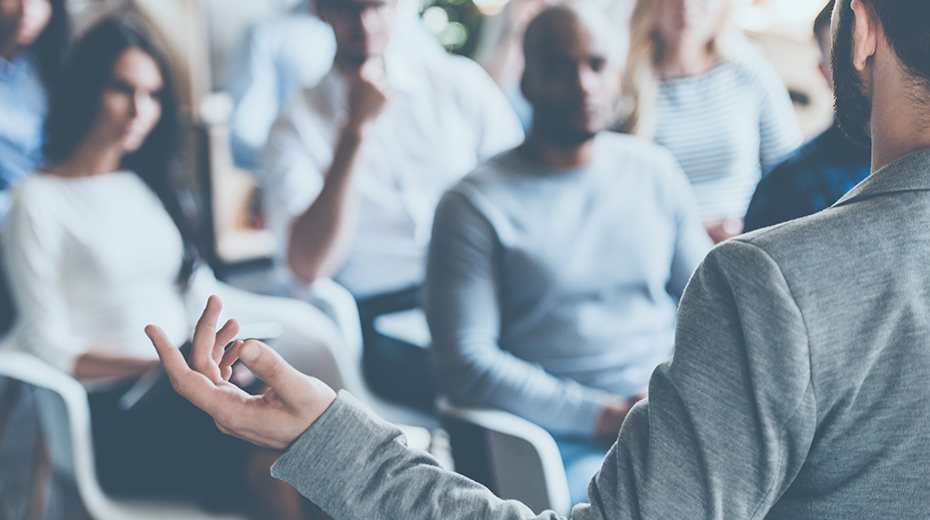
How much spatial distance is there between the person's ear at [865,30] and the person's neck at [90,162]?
1502 mm

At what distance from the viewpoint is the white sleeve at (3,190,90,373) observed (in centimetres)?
148

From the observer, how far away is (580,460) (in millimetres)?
1380

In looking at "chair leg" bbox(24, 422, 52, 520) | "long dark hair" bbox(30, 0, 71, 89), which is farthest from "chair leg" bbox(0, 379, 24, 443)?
"long dark hair" bbox(30, 0, 71, 89)

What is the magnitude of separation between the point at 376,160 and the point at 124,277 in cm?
60

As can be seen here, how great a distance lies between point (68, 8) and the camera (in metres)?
2.25

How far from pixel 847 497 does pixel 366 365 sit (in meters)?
1.33

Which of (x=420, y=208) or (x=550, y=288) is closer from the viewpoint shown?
(x=550, y=288)

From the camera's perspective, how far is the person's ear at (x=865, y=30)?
51 cm

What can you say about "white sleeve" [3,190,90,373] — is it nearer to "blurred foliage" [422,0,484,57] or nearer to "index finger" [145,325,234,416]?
"index finger" [145,325,234,416]

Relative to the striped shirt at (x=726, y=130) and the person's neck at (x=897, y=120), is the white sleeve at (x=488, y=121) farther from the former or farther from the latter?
the person's neck at (x=897, y=120)

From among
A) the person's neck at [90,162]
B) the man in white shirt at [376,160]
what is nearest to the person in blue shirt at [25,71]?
the person's neck at [90,162]

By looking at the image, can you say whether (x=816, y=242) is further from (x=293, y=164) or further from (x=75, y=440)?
(x=293, y=164)

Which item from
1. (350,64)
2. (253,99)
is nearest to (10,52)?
(253,99)

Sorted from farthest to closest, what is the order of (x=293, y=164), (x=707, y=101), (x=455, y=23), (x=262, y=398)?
(x=455, y=23), (x=707, y=101), (x=293, y=164), (x=262, y=398)
